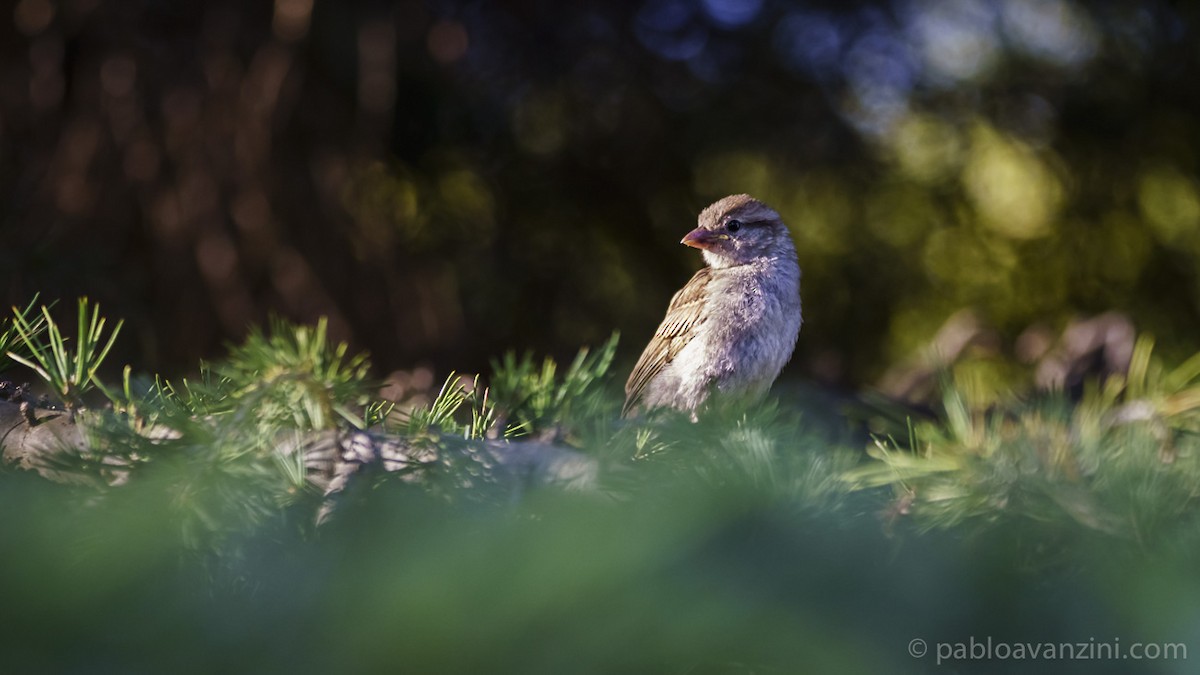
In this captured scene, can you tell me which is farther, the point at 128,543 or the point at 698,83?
the point at 698,83

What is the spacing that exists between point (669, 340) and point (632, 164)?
1.34m

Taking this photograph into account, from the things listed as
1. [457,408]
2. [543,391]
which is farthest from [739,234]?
[457,408]

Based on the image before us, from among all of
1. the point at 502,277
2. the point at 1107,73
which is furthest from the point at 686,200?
the point at 1107,73

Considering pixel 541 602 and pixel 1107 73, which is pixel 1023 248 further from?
pixel 541 602

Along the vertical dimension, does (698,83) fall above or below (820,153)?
above

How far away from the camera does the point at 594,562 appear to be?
2.56 ft

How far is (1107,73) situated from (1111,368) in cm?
193

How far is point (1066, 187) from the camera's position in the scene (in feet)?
14.2

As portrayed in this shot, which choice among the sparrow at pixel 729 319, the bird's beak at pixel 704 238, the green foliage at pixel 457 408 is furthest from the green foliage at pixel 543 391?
the bird's beak at pixel 704 238

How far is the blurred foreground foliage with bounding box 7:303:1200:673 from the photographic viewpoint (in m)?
0.74

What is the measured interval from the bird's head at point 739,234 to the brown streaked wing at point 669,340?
0.54ft

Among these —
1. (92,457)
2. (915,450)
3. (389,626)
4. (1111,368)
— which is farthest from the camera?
(1111,368)

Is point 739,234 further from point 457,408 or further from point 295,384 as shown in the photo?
point 295,384

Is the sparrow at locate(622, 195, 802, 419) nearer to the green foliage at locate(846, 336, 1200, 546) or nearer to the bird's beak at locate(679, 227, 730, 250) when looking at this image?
the bird's beak at locate(679, 227, 730, 250)
